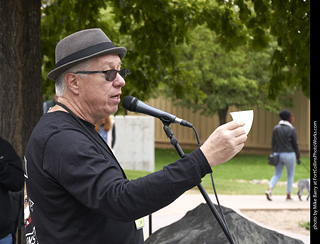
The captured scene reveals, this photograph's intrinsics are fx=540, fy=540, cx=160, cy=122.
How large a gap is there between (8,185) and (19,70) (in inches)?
63.6

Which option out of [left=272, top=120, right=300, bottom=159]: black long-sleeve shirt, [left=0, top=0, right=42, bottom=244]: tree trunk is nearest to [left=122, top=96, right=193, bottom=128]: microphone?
[left=0, top=0, right=42, bottom=244]: tree trunk

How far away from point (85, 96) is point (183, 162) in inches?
23.2

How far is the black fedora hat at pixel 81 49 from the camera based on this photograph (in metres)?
2.31

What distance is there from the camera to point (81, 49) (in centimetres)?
234

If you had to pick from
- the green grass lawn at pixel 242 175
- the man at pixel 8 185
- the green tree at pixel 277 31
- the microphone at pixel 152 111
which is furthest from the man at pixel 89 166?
the green grass lawn at pixel 242 175

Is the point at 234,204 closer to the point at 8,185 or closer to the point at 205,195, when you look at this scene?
the point at 8,185

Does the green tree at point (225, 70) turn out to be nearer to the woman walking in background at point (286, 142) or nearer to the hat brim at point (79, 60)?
the woman walking in background at point (286, 142)

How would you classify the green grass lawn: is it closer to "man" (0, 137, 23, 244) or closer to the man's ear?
"man" (0, 137, 23, 244)

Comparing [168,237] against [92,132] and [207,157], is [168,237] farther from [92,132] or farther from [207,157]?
[207,157]

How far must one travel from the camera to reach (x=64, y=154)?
2051 millimetres

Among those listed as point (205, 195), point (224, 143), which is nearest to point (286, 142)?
point (205, 195)

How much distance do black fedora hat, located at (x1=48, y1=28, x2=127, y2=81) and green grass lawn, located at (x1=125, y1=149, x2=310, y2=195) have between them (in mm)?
11159
